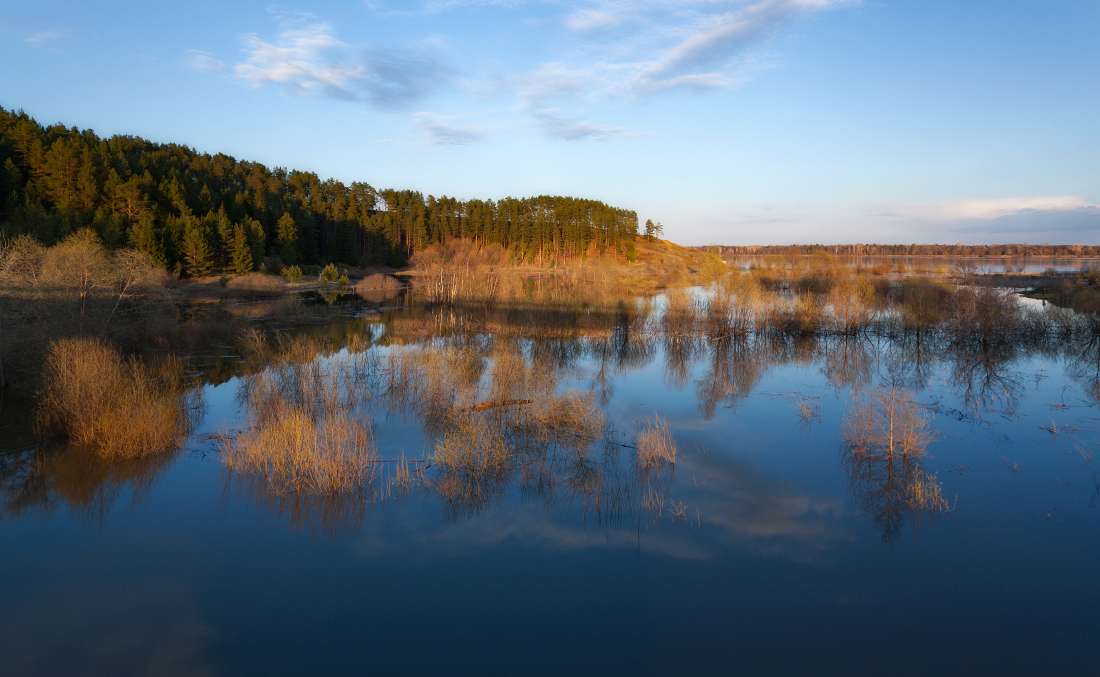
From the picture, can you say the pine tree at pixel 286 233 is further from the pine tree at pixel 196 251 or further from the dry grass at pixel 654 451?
the dry grass at pixel 654 451

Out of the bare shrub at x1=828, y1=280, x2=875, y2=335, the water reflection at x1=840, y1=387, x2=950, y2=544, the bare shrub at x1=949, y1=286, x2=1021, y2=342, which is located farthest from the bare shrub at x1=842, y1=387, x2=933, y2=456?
the bare shrub at x1=828, y1=280, x2=875, y2=335

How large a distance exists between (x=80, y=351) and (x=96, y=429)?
238 centimetres

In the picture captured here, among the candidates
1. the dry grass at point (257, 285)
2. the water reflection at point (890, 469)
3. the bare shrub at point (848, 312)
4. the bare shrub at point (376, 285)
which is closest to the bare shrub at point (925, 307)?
the bare shrub at point (848, 312)

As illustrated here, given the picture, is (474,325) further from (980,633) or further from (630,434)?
(980,633)

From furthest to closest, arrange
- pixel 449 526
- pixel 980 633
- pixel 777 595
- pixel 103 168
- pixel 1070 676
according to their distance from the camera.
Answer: pixel 103 168 → pixel 449 526 → pixel 777 595 → pixel 980 633 → pixel 1070 676

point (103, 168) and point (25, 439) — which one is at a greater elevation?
point (103, 168)

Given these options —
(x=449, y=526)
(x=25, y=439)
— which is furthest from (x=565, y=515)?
(x=25, y=439)

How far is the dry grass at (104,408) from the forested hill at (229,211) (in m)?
30.5

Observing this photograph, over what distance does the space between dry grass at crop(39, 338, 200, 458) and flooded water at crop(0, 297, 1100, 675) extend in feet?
1.23

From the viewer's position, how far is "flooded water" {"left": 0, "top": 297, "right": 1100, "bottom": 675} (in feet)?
17.0

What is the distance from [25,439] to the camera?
977cm

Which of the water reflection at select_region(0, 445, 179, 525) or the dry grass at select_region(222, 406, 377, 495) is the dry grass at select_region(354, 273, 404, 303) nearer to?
the water reflection at select_region(0, 445, 179, 525)

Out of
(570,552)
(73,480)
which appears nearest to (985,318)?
(570,552)

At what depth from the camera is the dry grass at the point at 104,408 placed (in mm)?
9172
